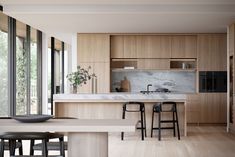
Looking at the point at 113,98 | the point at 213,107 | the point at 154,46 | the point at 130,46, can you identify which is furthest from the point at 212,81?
the point at 113,98

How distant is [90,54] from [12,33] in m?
2.76

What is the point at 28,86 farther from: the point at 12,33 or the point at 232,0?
the point at 232,0

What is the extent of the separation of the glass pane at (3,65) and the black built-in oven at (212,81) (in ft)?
16.9

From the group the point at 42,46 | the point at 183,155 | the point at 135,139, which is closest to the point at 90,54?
the point at 42,46

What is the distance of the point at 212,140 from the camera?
25.5 feet

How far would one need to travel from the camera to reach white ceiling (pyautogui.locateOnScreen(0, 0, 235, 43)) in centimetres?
722

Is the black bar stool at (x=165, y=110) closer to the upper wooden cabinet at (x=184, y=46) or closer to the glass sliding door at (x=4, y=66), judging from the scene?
the upper wooden cabinet at (x=184, y=46)

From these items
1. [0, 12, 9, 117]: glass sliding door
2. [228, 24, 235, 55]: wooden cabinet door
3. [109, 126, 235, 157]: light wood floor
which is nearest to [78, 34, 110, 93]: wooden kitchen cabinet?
[109, 126, 235, 157]: light wood floor

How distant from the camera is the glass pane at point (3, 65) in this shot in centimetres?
777

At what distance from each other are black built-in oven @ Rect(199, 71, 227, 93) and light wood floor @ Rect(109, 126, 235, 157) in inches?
77.3

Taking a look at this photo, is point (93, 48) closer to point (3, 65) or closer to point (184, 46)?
point (184, 46)

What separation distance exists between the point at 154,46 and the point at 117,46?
1.01 m

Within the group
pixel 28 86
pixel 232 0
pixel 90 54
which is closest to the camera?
pixel 232 0

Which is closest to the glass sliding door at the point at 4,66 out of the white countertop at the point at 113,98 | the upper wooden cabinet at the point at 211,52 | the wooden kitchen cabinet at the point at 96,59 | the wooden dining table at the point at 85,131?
the white countertop at the point at 113,98
